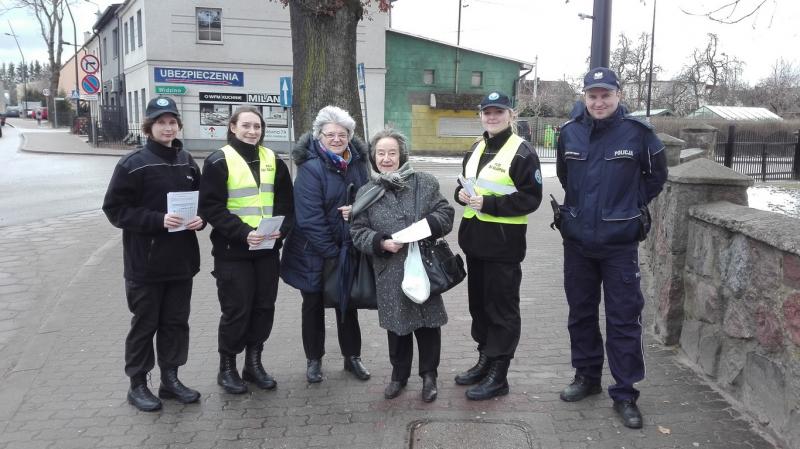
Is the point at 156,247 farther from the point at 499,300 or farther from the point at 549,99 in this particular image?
the point at 549,99

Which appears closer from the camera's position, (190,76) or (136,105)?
(190,76)

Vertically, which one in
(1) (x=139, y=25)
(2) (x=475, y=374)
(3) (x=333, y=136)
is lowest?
(2) (x=475, y=374)

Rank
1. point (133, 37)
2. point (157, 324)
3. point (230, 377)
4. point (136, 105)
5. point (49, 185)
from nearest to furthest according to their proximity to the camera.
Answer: point (157, 324)
point (230, 377)
point (49, 185)
point (133, 37)
point (136, 105)

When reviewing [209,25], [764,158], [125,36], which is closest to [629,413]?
[764,158]

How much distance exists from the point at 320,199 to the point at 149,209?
1.02 metres

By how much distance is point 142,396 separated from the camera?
162 inches

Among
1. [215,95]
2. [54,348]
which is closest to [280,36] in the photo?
[215,95]

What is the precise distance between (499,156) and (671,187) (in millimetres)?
1777

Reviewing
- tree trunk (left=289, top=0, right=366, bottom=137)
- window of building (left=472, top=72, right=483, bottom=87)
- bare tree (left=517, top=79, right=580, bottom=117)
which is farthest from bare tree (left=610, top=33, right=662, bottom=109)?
tree trunk (left=289, top=0, right=366, bottom=137)

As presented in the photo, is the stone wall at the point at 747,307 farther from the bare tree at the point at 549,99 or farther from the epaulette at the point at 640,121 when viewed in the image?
the bare tree at the point at 549,99

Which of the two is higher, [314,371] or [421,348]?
[421,348]

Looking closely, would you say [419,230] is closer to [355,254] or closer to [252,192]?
[355,254]

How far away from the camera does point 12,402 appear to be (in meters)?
4.27

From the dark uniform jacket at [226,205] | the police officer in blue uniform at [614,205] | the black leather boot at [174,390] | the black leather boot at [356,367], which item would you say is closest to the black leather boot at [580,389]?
the police officer in blue uniform at [614,205]
